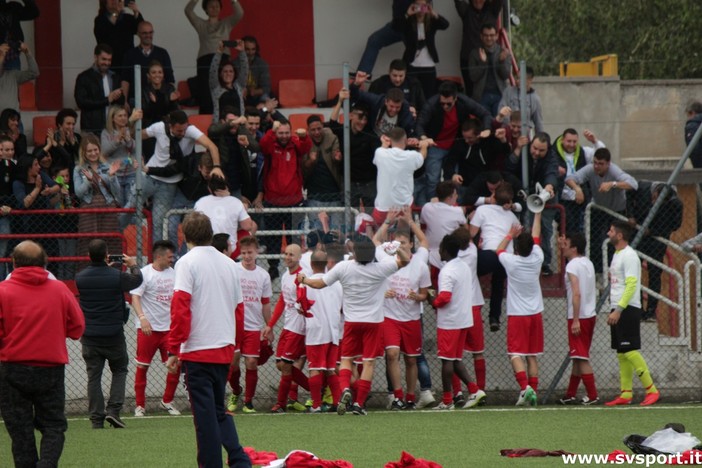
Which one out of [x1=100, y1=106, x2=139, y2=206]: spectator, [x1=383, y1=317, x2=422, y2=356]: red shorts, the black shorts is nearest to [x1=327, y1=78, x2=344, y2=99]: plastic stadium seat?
[x1=100, y1=106, x2=139, y2=206]: spectator

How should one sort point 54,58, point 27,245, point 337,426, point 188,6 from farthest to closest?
point 54,58
point 188,6
point 337,426
point 27,245

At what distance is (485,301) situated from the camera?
56.6 feet

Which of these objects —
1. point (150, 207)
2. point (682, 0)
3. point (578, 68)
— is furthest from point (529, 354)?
point (682, 0)

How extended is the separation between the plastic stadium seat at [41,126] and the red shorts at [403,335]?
231 inches

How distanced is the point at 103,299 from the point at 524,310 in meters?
5.04

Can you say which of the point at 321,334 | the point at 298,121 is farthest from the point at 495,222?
the point at 298,121

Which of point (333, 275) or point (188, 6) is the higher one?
point (188, 6)

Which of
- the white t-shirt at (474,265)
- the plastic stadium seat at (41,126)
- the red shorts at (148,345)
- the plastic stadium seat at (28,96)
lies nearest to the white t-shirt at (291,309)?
the red shorts at (148,345)

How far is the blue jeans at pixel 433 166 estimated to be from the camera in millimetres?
17219

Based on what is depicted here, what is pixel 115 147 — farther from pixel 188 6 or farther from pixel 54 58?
pixel 54 58

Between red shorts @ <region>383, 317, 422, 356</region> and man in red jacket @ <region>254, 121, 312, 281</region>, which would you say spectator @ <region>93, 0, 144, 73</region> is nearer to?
man in red jacket @ <region>254, 121, 312, 281</region>

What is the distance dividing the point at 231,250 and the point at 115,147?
1969 millimetres

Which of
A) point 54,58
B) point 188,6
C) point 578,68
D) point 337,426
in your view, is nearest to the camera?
point 337,426

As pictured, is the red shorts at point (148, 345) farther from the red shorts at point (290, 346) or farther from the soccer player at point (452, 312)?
the soccer player at point (452, 312)
